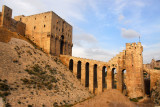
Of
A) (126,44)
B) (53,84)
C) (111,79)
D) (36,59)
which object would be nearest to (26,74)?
(53,84)

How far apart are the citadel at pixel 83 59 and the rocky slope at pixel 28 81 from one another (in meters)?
8.88

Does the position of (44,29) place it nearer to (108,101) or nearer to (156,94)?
(108,101)

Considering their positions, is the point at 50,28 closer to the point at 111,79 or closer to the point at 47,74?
the point at 47,74

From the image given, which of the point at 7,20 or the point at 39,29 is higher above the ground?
the point at 7,20

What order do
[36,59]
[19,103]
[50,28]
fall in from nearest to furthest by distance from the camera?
1. [19,103]
2. [36,59]
3. [50,28]

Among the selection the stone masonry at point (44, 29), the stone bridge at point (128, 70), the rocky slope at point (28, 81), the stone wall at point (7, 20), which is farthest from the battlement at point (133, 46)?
the stone wall at point (7, 20)

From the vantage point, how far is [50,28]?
4294 cm

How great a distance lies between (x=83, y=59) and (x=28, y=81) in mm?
18996

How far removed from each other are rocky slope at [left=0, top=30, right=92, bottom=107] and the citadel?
888cm

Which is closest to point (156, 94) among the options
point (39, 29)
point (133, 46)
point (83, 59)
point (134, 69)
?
point (134, 69)

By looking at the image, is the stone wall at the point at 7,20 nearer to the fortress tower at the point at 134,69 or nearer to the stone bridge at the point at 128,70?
the stone bridge at the point at 128,70

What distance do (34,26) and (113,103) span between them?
34925mm

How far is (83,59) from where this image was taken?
133ft

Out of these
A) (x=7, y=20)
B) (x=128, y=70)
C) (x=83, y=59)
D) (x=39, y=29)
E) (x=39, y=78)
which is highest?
(x=7, y=20)
